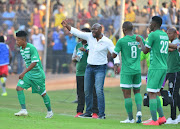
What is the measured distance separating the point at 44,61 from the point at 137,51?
12.0m

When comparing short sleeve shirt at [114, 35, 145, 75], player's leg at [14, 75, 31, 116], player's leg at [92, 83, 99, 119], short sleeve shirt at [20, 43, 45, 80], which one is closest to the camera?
short sleeve shirt at [114, 35, 145, 75]

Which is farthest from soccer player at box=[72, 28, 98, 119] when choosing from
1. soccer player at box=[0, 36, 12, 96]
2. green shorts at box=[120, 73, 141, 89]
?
soccer player at box=[0, 36, 12, 96]

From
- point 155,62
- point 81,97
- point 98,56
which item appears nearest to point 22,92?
point 98,56

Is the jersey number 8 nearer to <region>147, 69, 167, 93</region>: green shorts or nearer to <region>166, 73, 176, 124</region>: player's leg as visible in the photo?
<region>147, 69, 167, 93</region>: green shorts

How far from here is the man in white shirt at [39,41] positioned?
22.2 metres

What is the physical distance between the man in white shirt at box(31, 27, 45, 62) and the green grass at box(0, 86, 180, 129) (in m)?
3.13

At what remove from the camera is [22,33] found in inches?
428

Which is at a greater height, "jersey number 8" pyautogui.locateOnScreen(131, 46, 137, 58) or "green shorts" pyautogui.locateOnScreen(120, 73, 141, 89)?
"jersey number 8" pyautogui.locateOnScreen(131, 46, 137, 58)

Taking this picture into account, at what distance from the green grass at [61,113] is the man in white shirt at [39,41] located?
313 cm

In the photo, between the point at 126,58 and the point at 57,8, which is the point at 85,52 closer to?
the point at 126,58

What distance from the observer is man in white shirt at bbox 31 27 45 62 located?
22172 millimetres

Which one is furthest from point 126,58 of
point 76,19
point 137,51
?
point 76,19

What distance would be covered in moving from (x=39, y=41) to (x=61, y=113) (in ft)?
33.0

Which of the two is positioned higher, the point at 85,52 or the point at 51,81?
the point at 85,52
